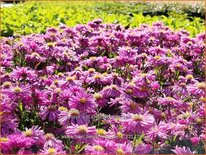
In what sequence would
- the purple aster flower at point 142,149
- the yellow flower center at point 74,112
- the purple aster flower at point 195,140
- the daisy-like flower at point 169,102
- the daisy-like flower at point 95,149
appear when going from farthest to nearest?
the daisy-like flower at point 169,102, the yellow flower center at point 74,112, the purple aster flower at point 195,140, the purple aster flower at point 142,149, the daisy-like flower at point 95,149

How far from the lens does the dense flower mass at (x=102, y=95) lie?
2002mm

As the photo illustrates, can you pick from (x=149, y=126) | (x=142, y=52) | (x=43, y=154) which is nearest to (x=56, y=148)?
(x=43, y=154)

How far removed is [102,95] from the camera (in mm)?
2516

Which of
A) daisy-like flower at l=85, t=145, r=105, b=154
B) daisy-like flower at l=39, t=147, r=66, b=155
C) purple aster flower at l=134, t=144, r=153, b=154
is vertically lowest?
purple aster flower at l=134, t=144, r=153, b=154

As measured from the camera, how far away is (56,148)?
188 cm

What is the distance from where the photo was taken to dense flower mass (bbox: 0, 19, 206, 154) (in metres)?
2.00

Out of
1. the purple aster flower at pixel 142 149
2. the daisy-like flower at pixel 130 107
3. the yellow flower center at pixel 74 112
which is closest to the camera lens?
the purple aster flower at pixel 142 149

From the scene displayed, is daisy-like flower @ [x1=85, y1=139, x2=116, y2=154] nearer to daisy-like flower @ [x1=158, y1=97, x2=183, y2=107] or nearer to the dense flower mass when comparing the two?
the dense flower mass

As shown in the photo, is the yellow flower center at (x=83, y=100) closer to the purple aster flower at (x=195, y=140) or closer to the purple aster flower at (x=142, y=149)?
the purple aster flower at (x=142, y=149)

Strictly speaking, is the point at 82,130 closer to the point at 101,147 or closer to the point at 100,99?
the point at 101,147

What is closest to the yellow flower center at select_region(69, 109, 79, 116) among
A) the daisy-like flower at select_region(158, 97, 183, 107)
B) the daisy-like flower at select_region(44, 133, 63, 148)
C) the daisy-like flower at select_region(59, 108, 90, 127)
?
the daisy-like flower at select_region(59, 108, 90, 127)

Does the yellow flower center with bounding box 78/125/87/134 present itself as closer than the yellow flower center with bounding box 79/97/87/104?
Yes

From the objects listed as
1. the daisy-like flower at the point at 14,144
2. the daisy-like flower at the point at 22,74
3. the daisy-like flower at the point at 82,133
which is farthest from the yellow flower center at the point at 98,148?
the daisy-like flower at the point at 22,74

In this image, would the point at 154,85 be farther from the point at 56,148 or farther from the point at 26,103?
the point at 56,148
